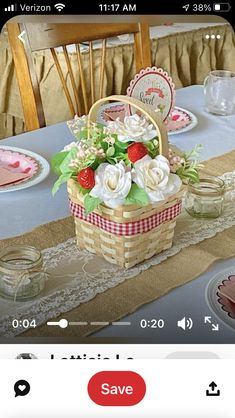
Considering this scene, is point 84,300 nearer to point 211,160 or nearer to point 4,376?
point 4,376

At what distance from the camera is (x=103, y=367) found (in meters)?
0.47

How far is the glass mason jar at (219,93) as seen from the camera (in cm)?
85

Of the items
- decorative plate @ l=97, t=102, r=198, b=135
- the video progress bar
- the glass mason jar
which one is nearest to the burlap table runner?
the video progress bar

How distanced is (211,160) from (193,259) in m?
0.19

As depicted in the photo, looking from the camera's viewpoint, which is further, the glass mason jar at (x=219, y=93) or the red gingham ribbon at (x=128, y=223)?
the glass mason jar at (x=219, y=93)

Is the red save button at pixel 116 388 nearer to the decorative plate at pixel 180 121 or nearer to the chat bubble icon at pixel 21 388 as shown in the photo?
the chat bubble icon at pixel 21 388

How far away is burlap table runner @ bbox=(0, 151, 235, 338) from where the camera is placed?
502mm

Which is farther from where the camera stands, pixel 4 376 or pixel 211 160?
pixel 211 160

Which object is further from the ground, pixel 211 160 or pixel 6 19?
pixel 6 19

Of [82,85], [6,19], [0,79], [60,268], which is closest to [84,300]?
[60,268]

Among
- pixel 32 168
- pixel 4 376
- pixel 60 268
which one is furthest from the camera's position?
pixel 32 168

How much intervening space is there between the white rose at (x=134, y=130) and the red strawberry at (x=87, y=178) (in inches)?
1.4
